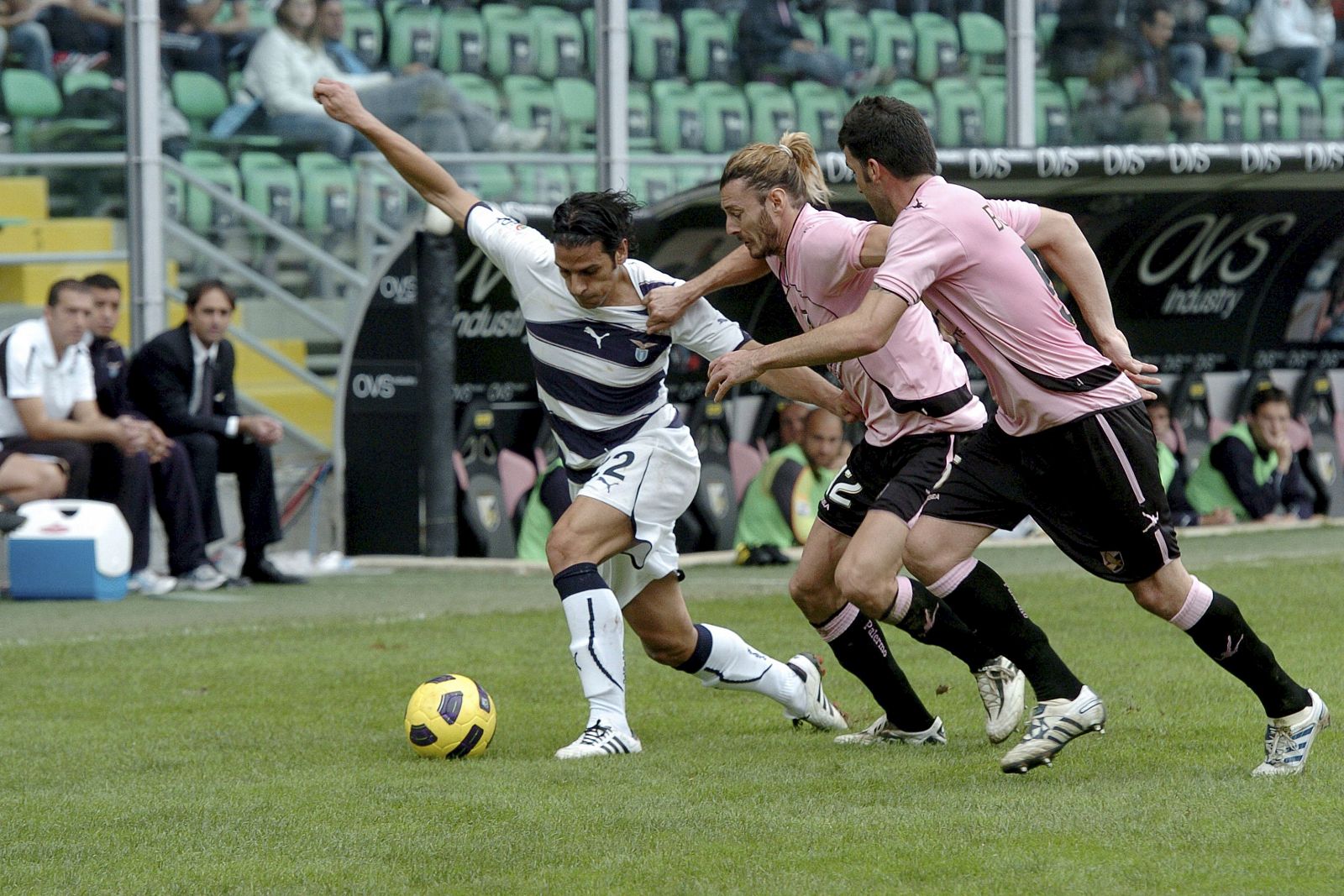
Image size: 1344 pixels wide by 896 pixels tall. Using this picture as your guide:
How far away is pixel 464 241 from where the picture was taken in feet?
39.7

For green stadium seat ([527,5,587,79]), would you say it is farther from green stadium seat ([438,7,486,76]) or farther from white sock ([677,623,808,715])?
white sock ([677,623,808,715])

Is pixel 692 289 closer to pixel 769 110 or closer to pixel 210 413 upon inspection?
pixel 210 413

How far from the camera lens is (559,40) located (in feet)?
50.1

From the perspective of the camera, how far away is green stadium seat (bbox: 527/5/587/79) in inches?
596

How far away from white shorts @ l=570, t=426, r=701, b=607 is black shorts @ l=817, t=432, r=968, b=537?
0.46 m

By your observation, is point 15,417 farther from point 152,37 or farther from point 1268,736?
point 1268,736

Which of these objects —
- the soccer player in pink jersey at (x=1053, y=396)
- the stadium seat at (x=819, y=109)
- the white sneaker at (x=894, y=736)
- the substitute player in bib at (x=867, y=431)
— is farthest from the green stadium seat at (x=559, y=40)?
the soccer player in pink jersey at (x=1053, y=396)

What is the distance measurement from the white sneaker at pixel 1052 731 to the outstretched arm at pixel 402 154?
7.81ft

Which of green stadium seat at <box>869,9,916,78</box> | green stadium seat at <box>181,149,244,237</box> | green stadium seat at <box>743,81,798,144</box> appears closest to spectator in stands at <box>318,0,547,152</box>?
green stadium seat at <box>181,149,244,237</box>

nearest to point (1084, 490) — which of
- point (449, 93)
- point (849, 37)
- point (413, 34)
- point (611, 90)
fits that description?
point (611, 90)

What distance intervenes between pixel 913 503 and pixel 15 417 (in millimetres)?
6568

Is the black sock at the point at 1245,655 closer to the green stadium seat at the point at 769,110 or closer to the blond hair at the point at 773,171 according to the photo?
the blond hair at the point at 773,171

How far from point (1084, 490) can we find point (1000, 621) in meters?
0.48

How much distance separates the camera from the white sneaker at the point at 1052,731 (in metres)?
5.14
